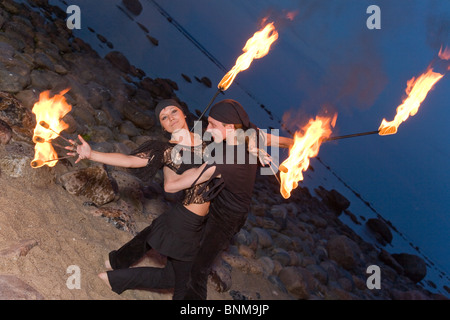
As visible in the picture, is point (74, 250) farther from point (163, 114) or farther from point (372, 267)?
point (372, 267)

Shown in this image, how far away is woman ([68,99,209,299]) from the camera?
270 centimetres

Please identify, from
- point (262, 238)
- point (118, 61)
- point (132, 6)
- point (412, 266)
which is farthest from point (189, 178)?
point (132, 6)

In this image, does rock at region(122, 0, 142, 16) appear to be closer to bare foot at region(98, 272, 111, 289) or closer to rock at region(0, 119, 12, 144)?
rock at region(0, 119, 12, 144)

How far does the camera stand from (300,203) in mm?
10023

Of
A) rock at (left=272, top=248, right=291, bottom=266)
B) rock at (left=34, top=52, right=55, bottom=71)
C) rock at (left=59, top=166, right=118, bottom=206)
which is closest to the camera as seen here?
rock at (left=59, top=166, right=118, bottom=206)

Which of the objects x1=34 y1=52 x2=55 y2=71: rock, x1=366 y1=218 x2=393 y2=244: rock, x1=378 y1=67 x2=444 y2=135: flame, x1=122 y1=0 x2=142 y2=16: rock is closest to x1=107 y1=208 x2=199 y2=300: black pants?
x1=378 y1=67 x2=444 y2=135: flame

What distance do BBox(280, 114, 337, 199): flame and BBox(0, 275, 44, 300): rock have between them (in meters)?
1.88

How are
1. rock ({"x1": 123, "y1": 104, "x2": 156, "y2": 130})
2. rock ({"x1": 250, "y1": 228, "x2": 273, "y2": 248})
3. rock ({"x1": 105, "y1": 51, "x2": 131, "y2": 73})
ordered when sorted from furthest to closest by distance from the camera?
rock ({"x1": 105, "y1": 51, "x2": 131, "y2": 73})
rock ({"x1": 123, "y1": 104, "x2": 156, "y2": 130})
rock ({"x1": 250, "y1": 228, "x2": 273, "y2": 248})

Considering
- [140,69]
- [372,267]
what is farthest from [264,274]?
[140,69]

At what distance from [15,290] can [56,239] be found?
2.90 feet

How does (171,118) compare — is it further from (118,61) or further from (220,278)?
(118,61)

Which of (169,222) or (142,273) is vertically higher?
(169,222)

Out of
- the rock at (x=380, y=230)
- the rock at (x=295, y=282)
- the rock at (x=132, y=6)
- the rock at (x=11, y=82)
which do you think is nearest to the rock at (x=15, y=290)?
the rock at (x=11, y=82)

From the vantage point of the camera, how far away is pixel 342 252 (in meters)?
7.43
